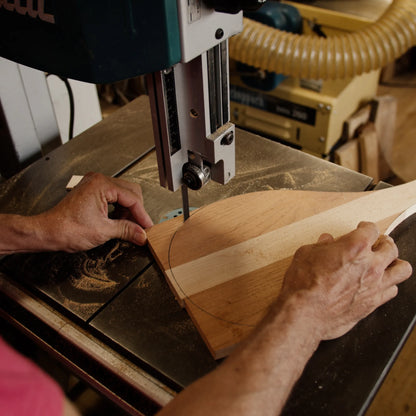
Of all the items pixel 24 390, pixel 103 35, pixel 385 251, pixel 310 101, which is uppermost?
pixel 103 35

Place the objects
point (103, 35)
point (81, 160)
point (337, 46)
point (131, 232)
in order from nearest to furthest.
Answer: point (103, 35) < point (131, 232) < point (81, 160) < point (337, 46)

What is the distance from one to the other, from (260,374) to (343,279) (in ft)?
0.80

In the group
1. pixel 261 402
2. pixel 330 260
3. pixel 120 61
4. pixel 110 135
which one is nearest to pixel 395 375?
pixel 330 260

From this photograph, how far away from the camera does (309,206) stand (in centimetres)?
108

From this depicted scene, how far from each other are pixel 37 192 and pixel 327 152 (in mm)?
1358

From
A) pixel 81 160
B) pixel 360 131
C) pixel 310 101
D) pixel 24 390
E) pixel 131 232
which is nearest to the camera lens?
Result: pixel 24 390

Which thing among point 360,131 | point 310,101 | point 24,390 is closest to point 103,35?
point 24,390

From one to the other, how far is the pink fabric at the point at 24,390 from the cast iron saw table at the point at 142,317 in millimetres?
309

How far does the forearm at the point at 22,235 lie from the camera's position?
100 cm

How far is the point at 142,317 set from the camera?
0.91 meters

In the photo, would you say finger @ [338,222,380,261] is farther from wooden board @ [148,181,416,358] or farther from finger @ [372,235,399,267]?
wooden board @ [148,181,416,358]

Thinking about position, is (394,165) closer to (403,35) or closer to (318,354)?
(403,35)

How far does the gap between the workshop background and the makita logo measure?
0.60 metres

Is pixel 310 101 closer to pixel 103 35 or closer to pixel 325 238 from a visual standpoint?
pixel 325 238
